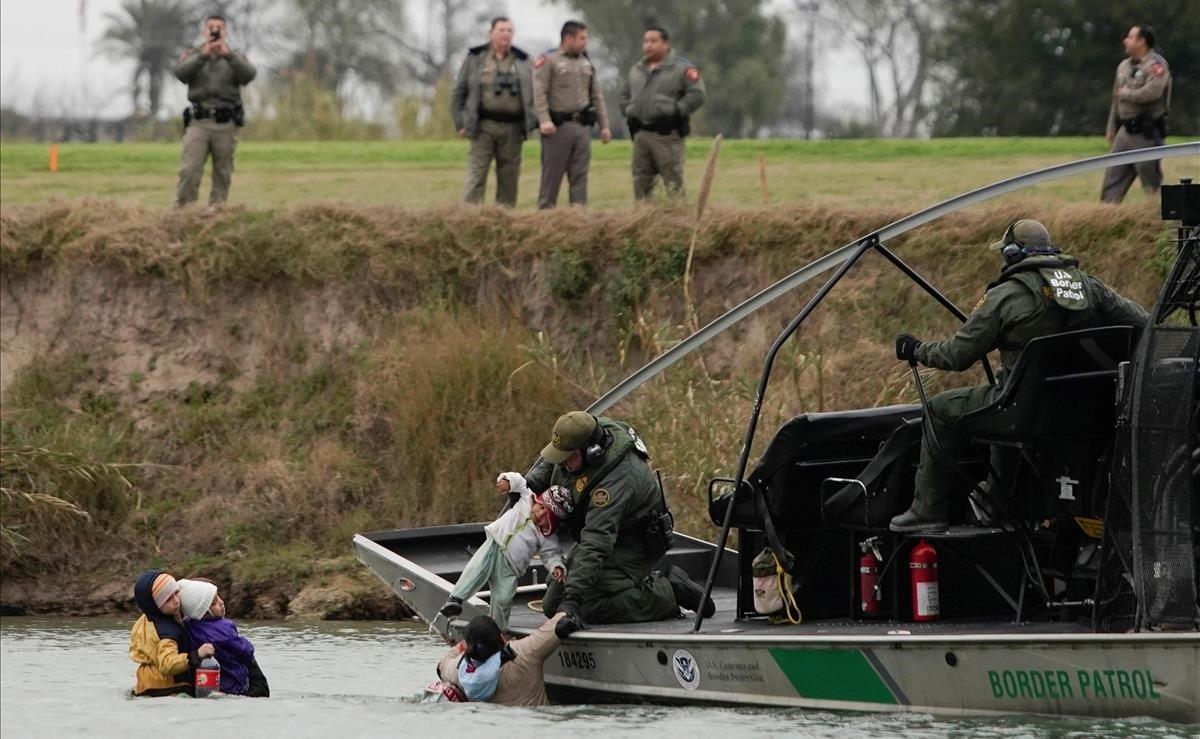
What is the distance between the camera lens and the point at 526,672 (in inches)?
482

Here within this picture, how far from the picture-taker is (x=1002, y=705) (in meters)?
10.6

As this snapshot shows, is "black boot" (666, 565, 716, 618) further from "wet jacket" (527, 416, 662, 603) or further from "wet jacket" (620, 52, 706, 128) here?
"wet jacket" (620, 52, 706, 128)

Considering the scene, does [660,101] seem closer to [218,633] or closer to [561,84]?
[561,84]

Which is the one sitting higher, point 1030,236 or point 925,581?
point 1030,236

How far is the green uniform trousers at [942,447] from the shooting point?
36.7ft

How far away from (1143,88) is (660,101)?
15.1ft

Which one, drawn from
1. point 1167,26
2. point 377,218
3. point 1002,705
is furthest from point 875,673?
point 1167,26

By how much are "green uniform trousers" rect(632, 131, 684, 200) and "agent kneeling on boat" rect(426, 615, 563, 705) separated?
9.16 m

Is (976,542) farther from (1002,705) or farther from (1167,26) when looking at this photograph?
(1167,26)

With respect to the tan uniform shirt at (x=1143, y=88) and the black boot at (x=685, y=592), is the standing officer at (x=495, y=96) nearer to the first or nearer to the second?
the tan uniform shirt at (x=1143, y=88)

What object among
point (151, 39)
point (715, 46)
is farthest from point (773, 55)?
point (151, 39)

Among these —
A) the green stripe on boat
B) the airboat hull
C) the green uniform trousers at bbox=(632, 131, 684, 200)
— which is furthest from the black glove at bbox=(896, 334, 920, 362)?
the green uniform trousers at bbox=(632, 131, 684, 200)

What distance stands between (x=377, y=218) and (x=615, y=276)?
9.19 feet

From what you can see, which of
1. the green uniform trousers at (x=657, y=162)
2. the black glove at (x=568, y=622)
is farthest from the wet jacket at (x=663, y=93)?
the black glove at (x=568, y=622)
